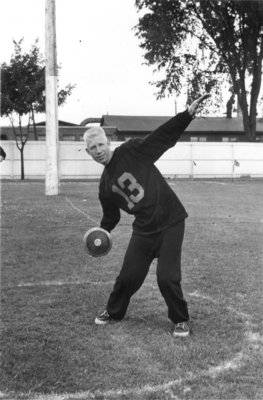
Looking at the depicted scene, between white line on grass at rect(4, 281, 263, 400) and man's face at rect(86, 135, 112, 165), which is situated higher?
man's face at rect(86, 135, 112, 165)

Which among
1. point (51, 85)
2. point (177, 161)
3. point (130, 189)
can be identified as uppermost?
point (51, 85)

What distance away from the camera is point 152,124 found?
54.2 m

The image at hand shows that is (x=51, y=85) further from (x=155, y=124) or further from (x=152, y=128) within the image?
(x=155, y=124)

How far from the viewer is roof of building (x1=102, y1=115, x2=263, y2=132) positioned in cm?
5294

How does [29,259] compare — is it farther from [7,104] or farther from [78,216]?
[7,104]

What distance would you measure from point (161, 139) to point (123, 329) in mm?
1678

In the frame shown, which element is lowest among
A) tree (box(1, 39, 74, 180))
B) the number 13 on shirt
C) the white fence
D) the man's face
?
the white fence

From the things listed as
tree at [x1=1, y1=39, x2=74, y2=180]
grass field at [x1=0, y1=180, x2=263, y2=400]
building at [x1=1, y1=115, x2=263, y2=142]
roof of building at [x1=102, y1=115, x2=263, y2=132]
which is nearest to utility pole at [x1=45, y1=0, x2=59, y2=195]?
grass field at [x1=0, y1=180, x2=263, y2=400]

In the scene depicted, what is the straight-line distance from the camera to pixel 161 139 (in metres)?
5.13

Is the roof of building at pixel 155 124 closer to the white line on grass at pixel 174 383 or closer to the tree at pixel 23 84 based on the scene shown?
the tree at pixel 23 84

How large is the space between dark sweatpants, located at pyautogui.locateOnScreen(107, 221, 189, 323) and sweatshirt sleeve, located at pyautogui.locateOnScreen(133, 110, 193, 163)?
0.66 m

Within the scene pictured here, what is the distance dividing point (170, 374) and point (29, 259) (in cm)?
464

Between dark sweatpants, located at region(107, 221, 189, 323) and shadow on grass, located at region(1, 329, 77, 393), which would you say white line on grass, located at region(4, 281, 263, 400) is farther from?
dark sweatpants, located at region(107, 221, 189, 323)

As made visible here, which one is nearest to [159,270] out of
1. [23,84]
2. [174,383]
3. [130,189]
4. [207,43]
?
[130,189]
